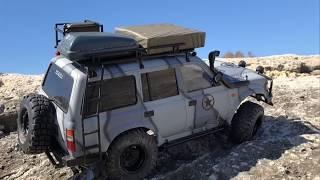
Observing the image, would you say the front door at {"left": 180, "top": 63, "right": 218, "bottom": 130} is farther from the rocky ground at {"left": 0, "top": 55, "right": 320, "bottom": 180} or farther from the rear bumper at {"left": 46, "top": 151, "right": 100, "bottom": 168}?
the rear bumper at {"left": 46, "top": 151, "right": 100, "bottom": 168}

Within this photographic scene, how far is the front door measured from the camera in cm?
782

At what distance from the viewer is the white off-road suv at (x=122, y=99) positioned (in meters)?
6.82

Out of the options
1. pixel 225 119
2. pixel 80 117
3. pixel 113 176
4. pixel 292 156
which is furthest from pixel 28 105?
pixel 292 156

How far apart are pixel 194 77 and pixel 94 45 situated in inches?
72.5

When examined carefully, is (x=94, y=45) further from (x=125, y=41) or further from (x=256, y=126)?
(x=256, y=126)

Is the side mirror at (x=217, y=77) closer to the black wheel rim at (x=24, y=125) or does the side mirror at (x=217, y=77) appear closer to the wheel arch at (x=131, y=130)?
the wheel arch at (x=131, y=130)

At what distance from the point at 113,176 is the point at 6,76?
8892mm

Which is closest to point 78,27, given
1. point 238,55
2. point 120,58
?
point 120,58

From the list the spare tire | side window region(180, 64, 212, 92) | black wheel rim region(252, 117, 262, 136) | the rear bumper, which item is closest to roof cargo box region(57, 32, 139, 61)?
the spare tire

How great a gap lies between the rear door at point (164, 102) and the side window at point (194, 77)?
0.68ft

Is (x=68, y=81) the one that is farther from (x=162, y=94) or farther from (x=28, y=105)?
(x=162, y=94)

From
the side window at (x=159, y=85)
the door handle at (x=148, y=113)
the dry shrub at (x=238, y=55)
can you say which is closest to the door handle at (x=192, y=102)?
the side window at (x=159, y=85)

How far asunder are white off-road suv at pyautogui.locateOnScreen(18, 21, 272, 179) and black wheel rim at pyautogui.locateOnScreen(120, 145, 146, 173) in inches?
0.6

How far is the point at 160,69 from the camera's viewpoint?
7.52 m
